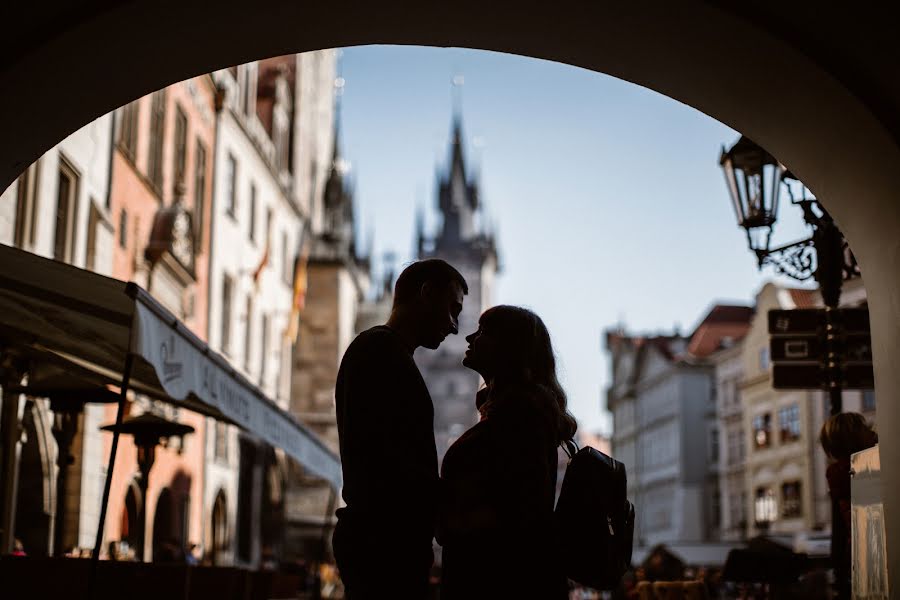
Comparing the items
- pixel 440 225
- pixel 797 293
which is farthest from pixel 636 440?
pixel 440 225

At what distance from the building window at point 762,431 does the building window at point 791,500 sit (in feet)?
8.58

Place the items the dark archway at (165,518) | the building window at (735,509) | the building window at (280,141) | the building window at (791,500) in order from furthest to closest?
the building window at (735,509) < the building window at (791,500) < the building window at (280,141) < the dark archway at (165,518)

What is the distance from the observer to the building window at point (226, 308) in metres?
33.0

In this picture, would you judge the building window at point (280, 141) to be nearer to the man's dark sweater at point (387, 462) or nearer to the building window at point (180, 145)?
the building window at point (180, 145)

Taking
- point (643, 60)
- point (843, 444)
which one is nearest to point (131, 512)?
point (843, 444)

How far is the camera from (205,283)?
99.8 feet

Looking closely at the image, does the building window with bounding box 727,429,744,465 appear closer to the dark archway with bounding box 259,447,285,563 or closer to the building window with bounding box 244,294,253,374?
the dark archway with bounding box 259,447,285,563

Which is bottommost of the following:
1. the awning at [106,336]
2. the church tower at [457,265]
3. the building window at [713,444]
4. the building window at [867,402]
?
the awning at [106,336]

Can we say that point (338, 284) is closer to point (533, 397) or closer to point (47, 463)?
point (47, 463)

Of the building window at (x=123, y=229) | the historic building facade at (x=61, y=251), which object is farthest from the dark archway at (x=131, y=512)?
the building window at (x=123, y=229)

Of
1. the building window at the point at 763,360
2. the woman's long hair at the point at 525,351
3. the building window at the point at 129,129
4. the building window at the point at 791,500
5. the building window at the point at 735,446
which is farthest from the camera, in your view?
the building window at the point at 735,446

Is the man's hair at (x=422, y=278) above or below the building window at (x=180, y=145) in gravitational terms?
below

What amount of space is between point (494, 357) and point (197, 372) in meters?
3.92

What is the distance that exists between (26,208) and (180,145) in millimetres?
11349
